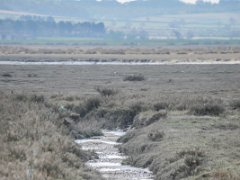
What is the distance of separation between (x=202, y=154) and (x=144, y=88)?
3178 centimetres

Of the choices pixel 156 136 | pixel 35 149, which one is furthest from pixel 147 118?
pixel 35 149

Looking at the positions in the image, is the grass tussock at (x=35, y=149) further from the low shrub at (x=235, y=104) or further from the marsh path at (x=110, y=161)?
the low shrub at (x=235, y=104)

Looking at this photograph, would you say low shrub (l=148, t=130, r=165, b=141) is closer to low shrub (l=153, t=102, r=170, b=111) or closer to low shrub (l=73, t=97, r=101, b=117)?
low shrub (l=153, t=102, r=170, b=111)

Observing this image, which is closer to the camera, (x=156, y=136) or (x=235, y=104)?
(x=156, y=136)

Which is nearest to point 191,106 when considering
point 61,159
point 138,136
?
point 138,136

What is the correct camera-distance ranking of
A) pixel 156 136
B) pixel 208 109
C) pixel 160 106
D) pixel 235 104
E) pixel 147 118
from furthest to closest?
pixel 160 106
pixel 235 104
pixel 208 109
pixel 147 118
pixel 156 136

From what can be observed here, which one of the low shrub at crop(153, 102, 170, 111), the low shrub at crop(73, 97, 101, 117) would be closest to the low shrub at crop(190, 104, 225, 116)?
the low shrub at crop(153, 102, 170, 111)

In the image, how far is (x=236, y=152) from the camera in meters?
26.4

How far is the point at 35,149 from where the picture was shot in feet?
80.3

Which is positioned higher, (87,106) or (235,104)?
(235,104)

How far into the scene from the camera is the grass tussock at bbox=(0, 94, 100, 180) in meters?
21.3

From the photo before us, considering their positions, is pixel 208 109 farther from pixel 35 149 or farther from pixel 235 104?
pixel 35 149

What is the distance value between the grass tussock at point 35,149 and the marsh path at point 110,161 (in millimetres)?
774

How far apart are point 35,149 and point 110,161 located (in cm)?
664
